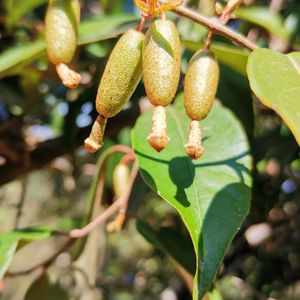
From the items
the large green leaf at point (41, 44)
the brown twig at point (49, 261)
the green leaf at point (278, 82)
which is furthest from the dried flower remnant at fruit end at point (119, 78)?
the brown twig at point (49, 261)

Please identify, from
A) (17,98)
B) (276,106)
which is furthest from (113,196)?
(276,106)

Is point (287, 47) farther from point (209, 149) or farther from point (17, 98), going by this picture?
point (17, 98)

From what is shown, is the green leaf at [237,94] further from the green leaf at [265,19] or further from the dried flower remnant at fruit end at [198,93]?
the dried flower remnant at fruit end at [198,93]

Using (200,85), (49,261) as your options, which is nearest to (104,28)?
(200,85)

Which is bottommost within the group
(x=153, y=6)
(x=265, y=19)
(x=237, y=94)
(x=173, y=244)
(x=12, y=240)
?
(x=173, y=244)

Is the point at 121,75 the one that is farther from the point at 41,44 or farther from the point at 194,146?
the point at 41,44

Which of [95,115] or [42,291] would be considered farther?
[95,115]

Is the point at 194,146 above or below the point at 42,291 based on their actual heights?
above
